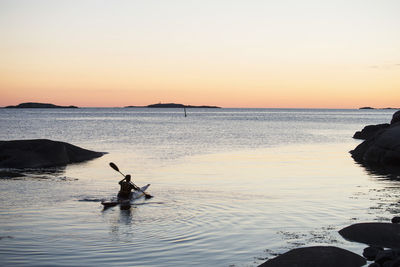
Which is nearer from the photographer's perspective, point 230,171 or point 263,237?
point 263,237

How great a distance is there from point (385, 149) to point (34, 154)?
23699 mm

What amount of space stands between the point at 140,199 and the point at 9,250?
7911 millimetres

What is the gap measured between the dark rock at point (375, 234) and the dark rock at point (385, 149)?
18363mm

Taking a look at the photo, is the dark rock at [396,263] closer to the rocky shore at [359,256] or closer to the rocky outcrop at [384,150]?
the rocky shore at [359,256]

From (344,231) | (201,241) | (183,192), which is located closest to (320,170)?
(183,192)

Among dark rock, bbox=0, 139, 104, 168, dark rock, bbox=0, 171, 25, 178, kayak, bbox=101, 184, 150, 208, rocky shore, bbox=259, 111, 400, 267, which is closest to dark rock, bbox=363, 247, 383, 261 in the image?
rocky shore, bbox=259, 111, 400, 267

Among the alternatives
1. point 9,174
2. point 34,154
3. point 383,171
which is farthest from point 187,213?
point 34,154

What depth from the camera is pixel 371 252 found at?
1170 centimetres

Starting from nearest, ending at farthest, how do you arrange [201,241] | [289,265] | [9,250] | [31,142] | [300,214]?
1. [289,265]
2. [9,250]
3. [201,241]
4. [300,214]
5. [31,142]

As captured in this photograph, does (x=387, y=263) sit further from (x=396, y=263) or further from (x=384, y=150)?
(x=384, y=150)

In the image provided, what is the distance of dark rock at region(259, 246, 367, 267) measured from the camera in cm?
1063

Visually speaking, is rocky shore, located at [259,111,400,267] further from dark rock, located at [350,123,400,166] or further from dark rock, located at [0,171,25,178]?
dark rock, located at [0,171,25,178]

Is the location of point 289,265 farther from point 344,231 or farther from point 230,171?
point 230,171

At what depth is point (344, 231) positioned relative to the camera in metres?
13.9
